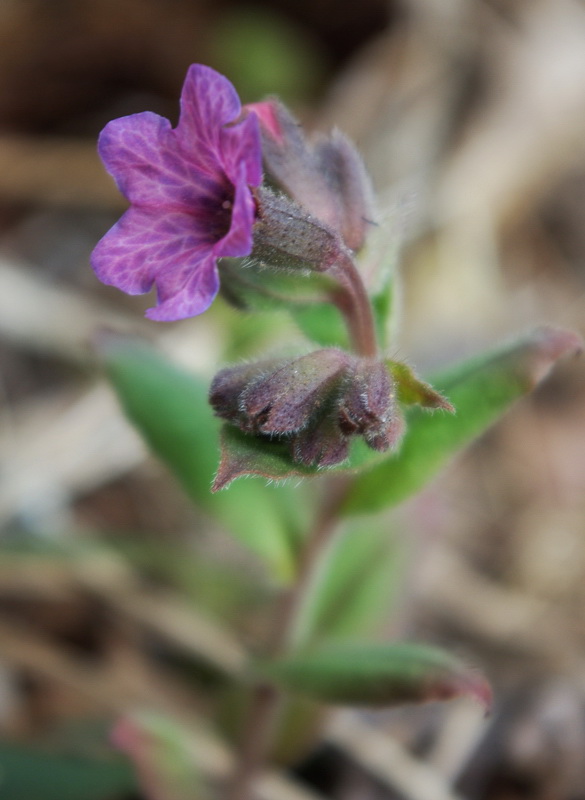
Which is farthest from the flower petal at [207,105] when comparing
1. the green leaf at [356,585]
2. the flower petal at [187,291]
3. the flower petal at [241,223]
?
the green leaf at [356,585]

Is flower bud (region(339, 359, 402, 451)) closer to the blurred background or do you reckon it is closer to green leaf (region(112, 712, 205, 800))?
the blurred background

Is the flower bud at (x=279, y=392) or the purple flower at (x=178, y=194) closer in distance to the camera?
the purple flower at (x=178, y=194)

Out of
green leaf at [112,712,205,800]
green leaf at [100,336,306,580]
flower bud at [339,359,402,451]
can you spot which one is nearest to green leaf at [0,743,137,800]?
green leaf at [112,712,205,800]

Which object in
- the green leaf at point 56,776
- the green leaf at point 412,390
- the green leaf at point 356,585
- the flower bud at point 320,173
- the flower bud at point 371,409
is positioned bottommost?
the green leaf at point 56,776

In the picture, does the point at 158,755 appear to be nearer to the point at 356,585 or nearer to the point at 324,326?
the point at 356,585

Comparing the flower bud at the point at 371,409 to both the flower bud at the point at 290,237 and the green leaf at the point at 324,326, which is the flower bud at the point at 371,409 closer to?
the flower bud at the point at 290,237
